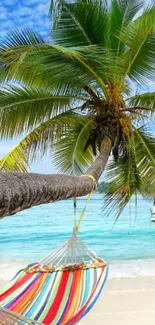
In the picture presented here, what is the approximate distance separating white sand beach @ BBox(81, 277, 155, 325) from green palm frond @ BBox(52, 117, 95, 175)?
1.44m

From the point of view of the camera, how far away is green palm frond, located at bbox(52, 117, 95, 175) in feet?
12.0

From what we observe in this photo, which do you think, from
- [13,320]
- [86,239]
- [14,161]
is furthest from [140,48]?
[86,239]

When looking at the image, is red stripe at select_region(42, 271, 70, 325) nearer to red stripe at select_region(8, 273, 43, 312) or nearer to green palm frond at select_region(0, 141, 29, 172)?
red stripe at select_region(8, 273, 43, 312)

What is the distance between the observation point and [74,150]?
12.4 ft

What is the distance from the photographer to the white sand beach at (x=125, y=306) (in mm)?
3830

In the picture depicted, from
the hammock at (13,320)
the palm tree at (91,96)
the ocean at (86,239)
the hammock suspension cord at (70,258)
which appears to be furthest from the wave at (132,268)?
the hammock at (13,320)

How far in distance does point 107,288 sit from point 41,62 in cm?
371

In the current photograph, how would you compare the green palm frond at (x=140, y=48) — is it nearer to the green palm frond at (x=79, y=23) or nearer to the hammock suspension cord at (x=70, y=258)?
the green palm frond at (x=79, y=23)

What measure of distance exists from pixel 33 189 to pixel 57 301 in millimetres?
1323

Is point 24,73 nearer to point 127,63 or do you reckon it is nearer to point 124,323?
point 127,63

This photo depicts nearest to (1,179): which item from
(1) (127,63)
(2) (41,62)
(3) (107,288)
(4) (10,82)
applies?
(2) (41,62)

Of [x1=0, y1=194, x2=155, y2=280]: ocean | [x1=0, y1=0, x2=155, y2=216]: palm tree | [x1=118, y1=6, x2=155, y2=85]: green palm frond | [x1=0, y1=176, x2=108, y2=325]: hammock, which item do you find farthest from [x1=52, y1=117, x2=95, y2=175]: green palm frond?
[x1=0, y1=194, x2=155, y2=280]: ocean

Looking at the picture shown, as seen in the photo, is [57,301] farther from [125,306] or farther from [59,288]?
[125,306]

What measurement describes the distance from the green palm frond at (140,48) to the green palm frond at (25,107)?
23.1 inches
